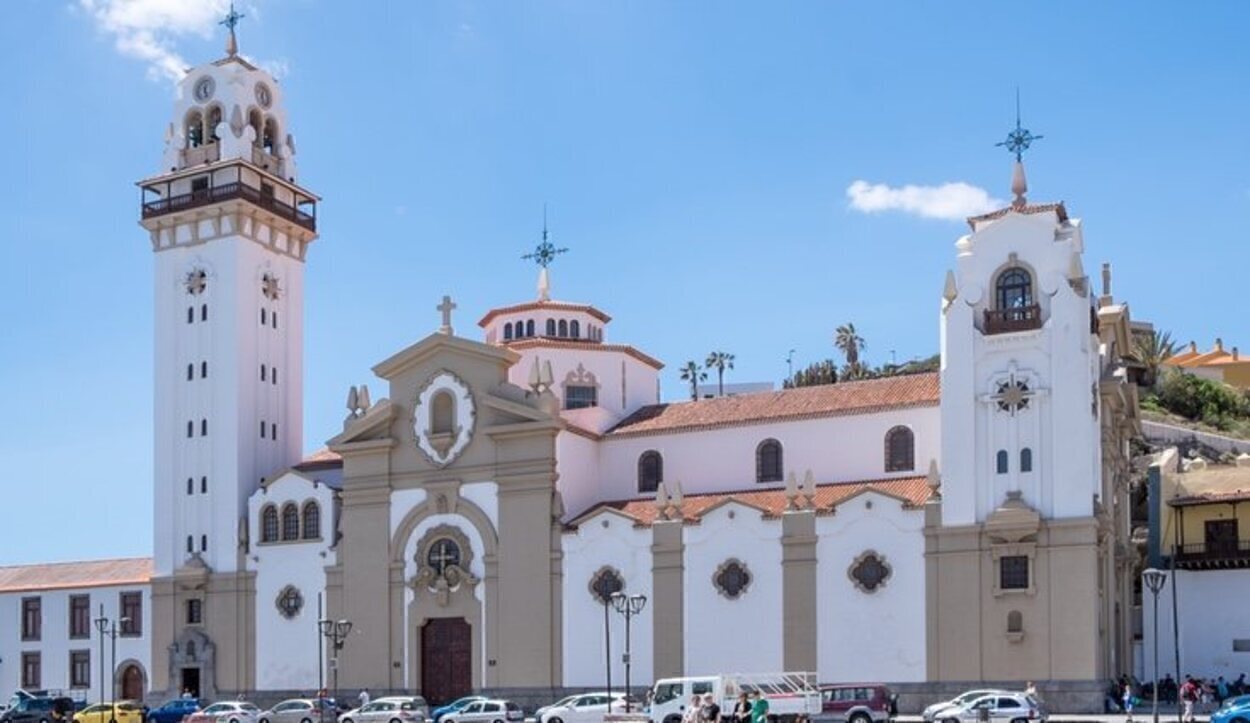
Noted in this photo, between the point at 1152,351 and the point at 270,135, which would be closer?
the point at 270,135

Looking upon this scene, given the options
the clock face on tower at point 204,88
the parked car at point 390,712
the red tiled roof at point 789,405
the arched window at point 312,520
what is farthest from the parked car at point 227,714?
the clock face on tower at point 204,88

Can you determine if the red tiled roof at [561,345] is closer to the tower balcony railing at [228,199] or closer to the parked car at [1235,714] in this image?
the tower balcony railing at [228,199]

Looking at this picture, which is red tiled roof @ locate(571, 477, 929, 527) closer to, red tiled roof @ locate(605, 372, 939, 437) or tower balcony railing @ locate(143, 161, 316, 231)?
red tiled roof @ locate(605, 372, 939, 437)

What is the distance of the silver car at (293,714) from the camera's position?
179ft

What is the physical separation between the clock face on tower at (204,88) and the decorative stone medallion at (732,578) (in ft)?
99.4

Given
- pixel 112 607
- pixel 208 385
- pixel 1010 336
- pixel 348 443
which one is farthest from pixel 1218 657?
pixel 112 607

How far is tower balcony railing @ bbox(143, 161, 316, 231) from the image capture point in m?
64.5

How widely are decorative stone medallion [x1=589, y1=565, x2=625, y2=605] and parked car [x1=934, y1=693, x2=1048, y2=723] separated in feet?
51.3

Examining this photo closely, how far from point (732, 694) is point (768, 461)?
14568 millimetres

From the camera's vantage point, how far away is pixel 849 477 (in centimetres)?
5638

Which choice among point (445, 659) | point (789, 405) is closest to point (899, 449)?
point (789, 405)

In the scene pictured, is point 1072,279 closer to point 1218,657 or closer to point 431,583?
point 1218,657

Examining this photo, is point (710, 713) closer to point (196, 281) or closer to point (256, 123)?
point (196, 281)

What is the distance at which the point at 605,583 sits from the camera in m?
56.5
